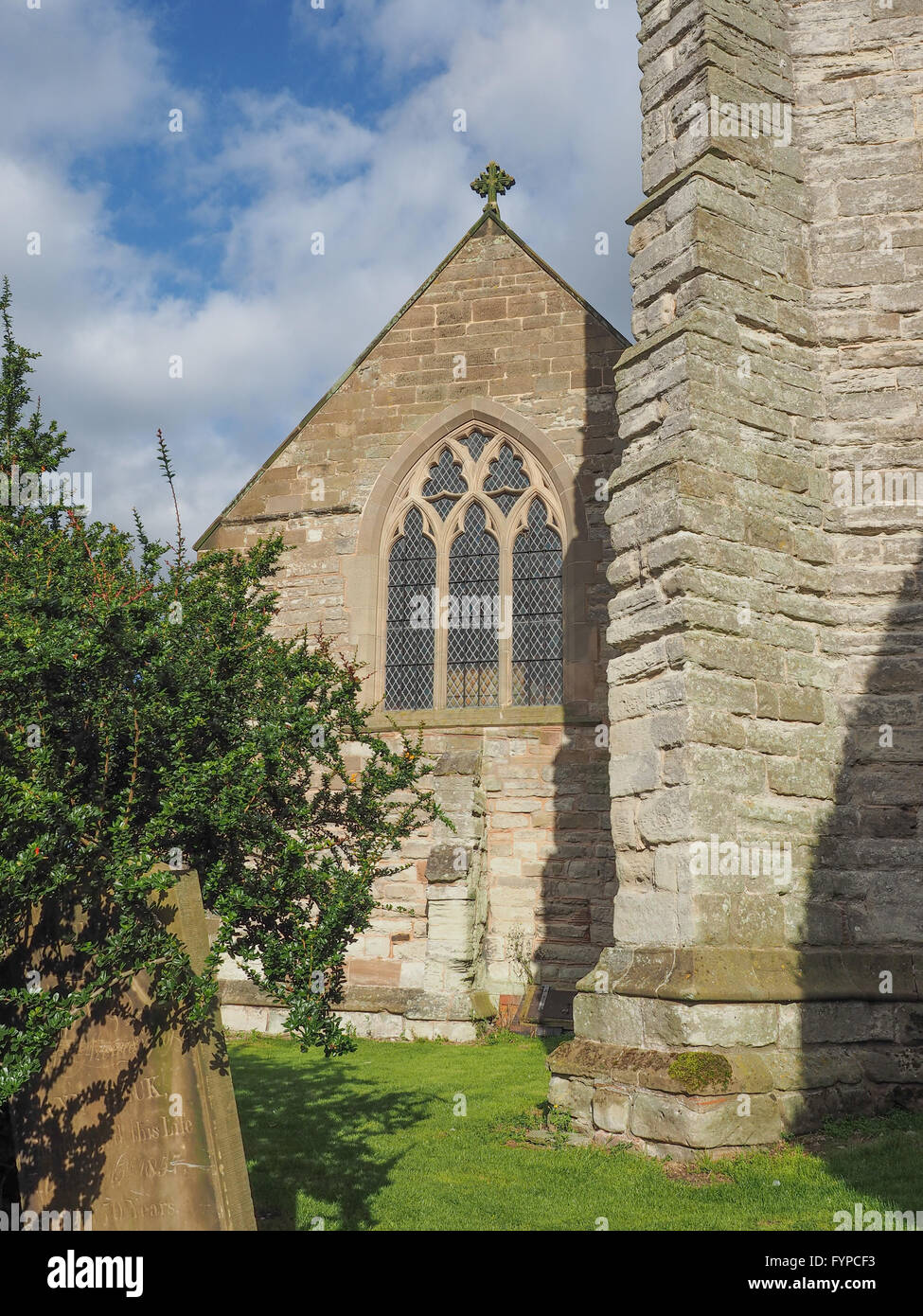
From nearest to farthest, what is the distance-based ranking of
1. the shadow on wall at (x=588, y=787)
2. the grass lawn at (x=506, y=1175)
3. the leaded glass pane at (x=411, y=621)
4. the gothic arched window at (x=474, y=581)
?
the grass lawn at (x=506, y=1175) < the shadow on wall at (x=588, y=787) < the gothic arched window at (x=474, y=581) < the leaded glass pane at (x=411, y=621)

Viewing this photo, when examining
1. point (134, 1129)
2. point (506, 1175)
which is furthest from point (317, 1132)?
point (134, 1129)

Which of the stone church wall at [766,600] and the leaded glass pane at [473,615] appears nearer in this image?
the stone church wall at [766,600]

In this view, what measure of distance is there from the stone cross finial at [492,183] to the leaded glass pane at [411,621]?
438 centimetres

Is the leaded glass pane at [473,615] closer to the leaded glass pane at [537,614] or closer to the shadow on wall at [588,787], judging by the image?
the leaded glass pane at [537,614]

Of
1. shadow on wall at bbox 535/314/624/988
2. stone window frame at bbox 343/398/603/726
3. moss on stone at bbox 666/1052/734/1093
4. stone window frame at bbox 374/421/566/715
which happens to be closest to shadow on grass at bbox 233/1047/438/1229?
moss on stone at bbox 666/1052/734/1093

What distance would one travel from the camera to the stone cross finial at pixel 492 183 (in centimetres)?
1409

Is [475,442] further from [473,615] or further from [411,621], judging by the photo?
[411,621]

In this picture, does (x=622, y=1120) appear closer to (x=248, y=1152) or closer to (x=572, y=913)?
(x=248, y=1152)

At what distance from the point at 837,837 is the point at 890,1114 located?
150 cm

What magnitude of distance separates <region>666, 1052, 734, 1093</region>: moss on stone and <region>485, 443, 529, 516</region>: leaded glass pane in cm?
865

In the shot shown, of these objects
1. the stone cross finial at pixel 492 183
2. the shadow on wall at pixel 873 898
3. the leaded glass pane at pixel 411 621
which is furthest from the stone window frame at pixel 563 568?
the shadow on wall at pixel 873 898

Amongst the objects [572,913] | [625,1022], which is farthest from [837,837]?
[572,913]

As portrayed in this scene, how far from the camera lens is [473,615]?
13062 millimetres

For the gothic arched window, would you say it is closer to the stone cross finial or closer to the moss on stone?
the stone cross finial
